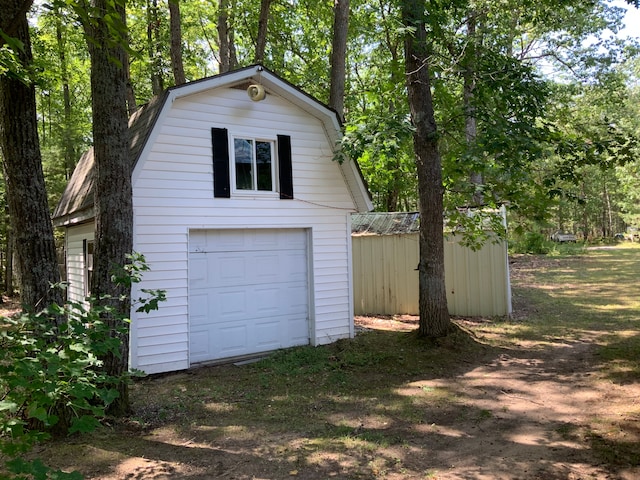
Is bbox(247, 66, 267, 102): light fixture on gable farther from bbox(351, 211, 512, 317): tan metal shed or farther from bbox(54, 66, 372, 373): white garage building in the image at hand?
bbox(351, 211, 512, 317): tan metal shed

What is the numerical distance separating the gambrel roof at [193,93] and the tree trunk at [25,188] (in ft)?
7.50

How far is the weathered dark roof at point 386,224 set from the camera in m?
12.3

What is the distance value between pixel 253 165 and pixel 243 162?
0.19 m

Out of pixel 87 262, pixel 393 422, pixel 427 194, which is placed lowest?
pixel 393 422

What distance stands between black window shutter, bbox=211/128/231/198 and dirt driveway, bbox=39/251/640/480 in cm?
305

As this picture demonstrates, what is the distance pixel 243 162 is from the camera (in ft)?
27.2

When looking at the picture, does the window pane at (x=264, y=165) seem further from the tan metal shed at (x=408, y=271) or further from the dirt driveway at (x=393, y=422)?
the tan metal shed at (x=408, y=271)

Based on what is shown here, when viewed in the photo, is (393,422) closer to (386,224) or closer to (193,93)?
(193,93)

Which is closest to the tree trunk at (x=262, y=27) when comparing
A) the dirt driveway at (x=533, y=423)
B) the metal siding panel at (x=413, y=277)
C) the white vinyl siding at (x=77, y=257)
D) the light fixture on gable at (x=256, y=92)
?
the light fixture on gable at (x=256, y=92)

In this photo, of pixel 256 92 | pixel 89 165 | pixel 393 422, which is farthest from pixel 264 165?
pixel 393 422

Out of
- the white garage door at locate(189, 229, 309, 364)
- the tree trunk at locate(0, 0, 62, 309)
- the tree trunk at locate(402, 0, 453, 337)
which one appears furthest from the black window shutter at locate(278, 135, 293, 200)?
the tree trunk at locate(0, 0, 62, 309)

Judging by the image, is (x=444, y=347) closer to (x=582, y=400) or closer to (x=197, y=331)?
(x=582, y=400)

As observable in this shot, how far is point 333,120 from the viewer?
352 inches

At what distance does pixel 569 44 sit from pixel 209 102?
15.1 m
